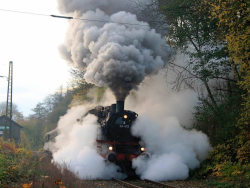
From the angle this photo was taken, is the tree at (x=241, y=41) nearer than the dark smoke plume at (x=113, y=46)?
Yes

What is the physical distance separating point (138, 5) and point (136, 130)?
22.1 feet

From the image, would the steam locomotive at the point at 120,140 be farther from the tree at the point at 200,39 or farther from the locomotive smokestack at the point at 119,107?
the tree at the point at 200,39

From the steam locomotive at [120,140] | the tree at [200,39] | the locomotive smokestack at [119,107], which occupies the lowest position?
the steam locomotive at [120,140]

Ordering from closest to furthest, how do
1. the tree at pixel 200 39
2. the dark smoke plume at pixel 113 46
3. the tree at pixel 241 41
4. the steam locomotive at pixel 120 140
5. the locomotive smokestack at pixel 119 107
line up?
the tree at pixel 241 41 < the steam locomotive at pixel 120 140 < the tree at pixel 200 39 < the locomotive smokestack at pixel 119 107 < the dark smoke plume at pixel 113 46

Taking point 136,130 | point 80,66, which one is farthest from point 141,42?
point 136,130

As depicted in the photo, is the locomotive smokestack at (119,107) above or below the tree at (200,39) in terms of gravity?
below

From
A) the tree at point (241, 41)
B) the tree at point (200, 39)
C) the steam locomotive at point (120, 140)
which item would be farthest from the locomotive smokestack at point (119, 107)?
the tree at point (241, 41)

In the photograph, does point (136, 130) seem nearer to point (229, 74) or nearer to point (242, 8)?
point (229, 74)

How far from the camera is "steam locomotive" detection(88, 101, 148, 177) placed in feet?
35.7

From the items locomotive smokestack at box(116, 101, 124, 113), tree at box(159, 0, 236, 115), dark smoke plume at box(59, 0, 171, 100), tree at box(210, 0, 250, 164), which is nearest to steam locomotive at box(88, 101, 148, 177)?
locomotive smokestack at box(116, 101, 124, 113)

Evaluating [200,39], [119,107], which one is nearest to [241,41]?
[200,39]

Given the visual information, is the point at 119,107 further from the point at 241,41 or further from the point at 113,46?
the point at 241,41

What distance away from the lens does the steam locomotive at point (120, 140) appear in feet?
35.7

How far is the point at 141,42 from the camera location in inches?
538
